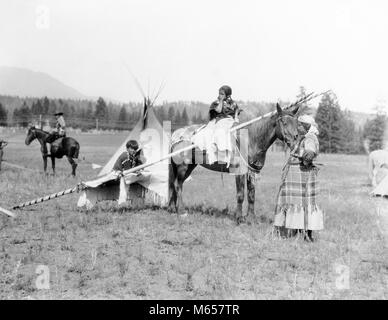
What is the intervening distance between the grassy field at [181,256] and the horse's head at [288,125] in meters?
1.78

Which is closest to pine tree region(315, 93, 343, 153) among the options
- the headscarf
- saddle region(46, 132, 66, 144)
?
saddle region(46, 132, 66, 144)

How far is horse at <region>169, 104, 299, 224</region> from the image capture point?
28.6ft

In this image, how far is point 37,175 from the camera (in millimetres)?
18578

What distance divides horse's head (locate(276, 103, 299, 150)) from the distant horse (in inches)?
354

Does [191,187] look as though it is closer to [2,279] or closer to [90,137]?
[2,279]

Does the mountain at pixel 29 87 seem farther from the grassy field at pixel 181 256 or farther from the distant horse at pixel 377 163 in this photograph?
the grassy field at pixel 181 256

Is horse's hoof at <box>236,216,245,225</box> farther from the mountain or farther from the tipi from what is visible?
the mountain

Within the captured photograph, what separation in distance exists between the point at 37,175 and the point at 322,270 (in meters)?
14.4

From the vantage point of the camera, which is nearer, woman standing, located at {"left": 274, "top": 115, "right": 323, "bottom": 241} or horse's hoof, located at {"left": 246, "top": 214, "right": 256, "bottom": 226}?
woman standing, located at {"left": 274, "top": 115, "right": 323, "bottom": 241}

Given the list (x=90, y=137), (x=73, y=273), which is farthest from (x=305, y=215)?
(x=90, y=137)

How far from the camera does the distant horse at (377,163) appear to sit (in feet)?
54.6

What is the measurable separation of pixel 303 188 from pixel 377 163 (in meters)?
9.96

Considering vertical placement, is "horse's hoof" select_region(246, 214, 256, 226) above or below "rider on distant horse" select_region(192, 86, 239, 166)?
below

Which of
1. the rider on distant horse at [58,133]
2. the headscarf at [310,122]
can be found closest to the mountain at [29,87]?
the rider on distant horse at [58,133]
